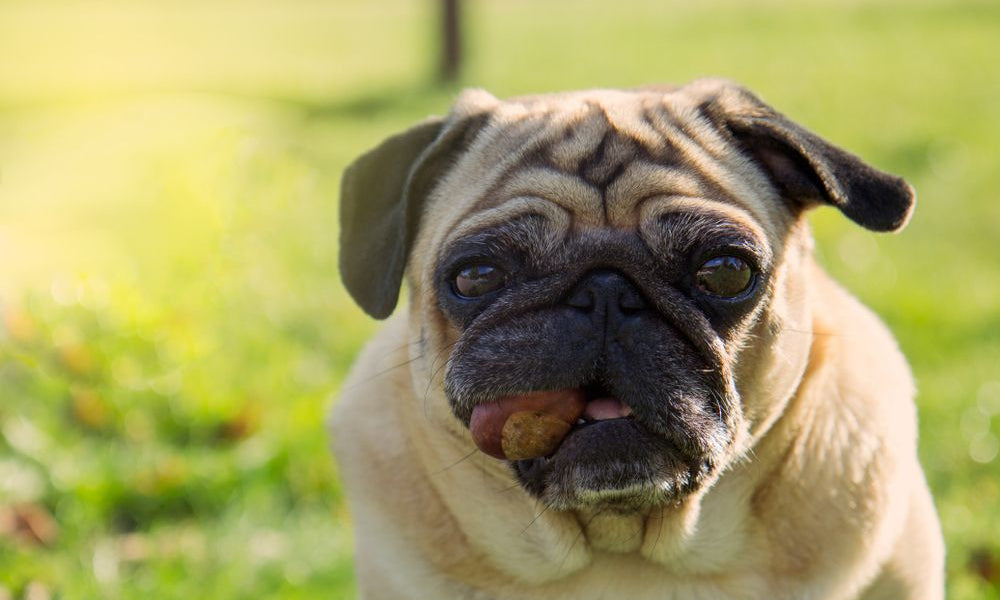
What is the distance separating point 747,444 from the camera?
3324 mm

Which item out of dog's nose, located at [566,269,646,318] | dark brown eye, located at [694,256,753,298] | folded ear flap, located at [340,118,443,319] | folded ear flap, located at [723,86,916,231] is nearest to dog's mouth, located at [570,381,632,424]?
dog's nose, located at [566,269,646,318]

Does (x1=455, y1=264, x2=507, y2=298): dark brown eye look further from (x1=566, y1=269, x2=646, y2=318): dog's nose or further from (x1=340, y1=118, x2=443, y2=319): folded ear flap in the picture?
(x1=340, y1=118, x2=443, y2=319): folded ear flap

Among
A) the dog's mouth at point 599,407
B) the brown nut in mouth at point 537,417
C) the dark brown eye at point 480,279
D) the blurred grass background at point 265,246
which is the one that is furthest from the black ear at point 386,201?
the blurred grass background at point 265,246

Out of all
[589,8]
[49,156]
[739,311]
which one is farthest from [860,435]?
[589,8]

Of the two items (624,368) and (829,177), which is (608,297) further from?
(829,177)

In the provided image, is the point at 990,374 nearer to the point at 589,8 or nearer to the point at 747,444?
the point at 747,444

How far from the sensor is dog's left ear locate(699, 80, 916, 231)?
332 cm

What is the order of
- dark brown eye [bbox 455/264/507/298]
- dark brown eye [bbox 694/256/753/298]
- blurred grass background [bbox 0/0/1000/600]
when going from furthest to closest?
blurred grass background [bbox 0/0/1000/600] → dark brown eye [bbox 455/264/507/298] → dark brown eye [bbox 694/256/753/298]

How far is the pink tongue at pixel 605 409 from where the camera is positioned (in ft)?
9.97

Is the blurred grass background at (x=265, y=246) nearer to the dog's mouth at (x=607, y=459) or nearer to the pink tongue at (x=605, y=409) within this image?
the dog's mouth at (x=607, y=459)

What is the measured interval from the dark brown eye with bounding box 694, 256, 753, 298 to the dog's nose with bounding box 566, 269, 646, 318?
0.63 feet

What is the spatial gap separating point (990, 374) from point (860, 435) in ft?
9.76

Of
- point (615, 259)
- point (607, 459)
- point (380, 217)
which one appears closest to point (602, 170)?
point (615, 259)

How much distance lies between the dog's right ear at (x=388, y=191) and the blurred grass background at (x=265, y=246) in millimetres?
1481
